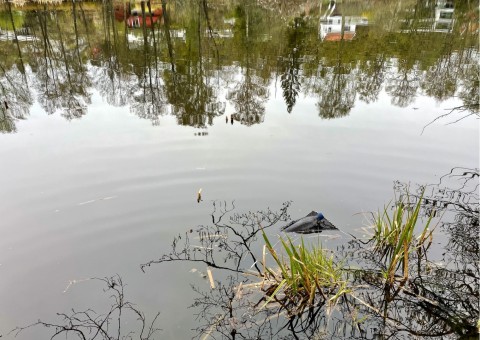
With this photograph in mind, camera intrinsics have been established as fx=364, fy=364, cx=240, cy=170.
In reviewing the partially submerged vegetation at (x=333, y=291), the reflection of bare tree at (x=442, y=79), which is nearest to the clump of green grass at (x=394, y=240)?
the partially submerged vegetation at (x=333, y=291)

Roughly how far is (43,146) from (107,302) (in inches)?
274

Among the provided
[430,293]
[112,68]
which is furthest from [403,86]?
[112,68]

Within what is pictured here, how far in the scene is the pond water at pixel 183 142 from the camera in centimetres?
601

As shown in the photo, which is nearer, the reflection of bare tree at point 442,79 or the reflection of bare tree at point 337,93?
the reflection of bare tree at point 337,93

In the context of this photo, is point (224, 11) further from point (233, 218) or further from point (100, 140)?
point (233, 218)

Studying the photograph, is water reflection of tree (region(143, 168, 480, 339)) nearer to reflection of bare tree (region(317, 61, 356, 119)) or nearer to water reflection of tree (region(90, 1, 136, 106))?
reflection of bare tree (region(317, 61, 356, 119))

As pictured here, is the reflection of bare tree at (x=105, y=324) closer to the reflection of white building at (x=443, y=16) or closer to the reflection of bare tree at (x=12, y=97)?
the reflection of bare tree at (x=12, y=97)

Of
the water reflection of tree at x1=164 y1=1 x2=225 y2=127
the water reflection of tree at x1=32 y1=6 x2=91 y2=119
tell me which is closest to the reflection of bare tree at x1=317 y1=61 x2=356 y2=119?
the water reflection of tree at x1=164 y1=1 x2=225 y2=127

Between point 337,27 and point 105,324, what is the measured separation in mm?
30176

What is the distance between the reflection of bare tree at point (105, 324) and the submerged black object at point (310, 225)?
2.85 metres

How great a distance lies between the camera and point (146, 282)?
221 inches

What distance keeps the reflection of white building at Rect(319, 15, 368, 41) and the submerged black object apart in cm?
2134

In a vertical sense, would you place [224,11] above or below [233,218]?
above

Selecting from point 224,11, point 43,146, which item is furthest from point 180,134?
point 224,11
